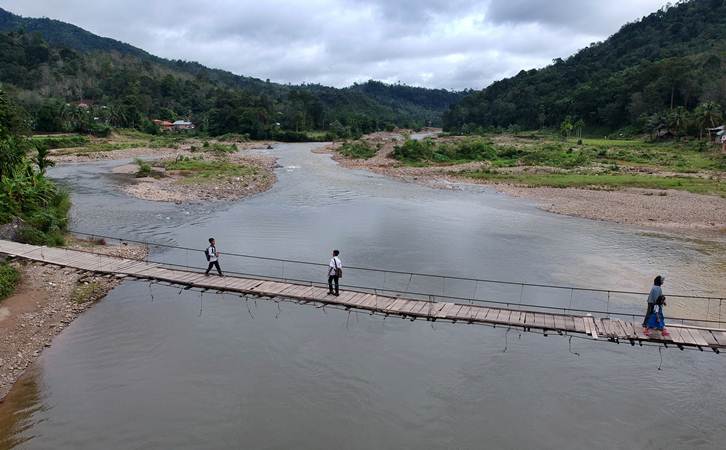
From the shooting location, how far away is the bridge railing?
1884 cm

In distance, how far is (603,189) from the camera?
45.1 m

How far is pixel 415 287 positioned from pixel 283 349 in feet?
23.9

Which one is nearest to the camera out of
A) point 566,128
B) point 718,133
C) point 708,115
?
point 718,133

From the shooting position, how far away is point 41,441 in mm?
11680

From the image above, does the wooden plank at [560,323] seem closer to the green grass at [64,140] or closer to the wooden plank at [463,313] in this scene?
the wooden plank at [463,313]

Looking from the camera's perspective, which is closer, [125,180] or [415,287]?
[415,287]

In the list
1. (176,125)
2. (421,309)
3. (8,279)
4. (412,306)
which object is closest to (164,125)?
(176,125)

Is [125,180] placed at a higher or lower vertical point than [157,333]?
higher

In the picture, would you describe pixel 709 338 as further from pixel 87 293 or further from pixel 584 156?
pixel 584 156

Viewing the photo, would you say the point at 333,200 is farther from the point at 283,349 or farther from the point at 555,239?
the point at 283,349

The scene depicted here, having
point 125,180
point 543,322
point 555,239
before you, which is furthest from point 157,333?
point 125,180

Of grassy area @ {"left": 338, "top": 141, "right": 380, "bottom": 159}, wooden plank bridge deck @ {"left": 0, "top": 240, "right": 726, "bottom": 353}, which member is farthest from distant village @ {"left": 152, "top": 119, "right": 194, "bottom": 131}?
wooden plank bridge deck @ {"left": 0, "top": 240, "right": 726, "bottom": 353}

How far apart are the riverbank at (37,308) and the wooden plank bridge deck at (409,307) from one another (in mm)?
527

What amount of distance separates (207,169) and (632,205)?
41295 millimetres
